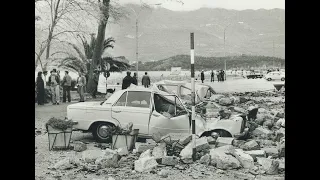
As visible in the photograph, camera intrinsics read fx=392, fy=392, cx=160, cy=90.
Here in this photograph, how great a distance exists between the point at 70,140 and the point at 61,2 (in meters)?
2.52

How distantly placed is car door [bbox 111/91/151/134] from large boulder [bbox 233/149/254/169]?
1.57 metres

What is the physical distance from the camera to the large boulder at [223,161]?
6.16 m

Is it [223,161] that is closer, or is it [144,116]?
[223,161]

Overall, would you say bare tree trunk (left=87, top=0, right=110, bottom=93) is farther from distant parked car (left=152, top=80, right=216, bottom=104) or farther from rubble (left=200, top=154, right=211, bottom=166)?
rubble (left=200, top=154, right=211, bottom=166)

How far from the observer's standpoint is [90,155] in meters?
6.46

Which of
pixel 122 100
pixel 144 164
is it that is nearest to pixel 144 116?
pixel 122 100

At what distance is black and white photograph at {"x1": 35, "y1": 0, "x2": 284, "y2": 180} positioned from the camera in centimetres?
634

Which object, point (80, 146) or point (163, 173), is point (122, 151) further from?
point (163, 173)

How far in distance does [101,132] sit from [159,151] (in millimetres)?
1074

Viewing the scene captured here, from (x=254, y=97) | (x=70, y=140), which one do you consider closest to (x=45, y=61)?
(x=70, y=140)

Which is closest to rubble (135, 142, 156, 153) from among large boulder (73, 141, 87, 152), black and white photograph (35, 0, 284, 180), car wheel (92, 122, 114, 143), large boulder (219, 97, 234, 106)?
black and white photograph (35, 0, 284, 180)
